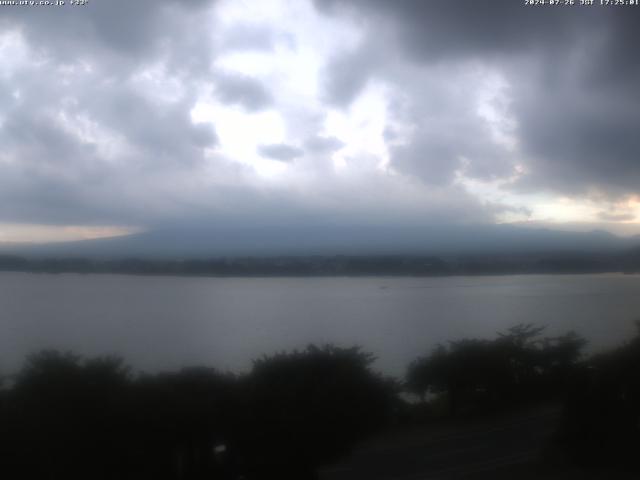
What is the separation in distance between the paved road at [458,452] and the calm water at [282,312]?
998 mm

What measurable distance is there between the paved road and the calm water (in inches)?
39.3

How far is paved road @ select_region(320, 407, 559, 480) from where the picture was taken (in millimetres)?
5504

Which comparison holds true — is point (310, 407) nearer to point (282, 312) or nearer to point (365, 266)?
point (282, 312)

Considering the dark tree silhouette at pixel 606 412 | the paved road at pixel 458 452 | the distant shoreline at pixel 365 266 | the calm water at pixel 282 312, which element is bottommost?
the paved road at pixel 458 452

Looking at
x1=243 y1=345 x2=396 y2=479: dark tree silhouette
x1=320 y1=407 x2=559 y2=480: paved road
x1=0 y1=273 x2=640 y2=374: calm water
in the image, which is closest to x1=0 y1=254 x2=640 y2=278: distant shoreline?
x1=0 y1=273 x2=640 y2=374: calm water

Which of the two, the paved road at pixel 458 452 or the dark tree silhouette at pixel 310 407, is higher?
the dark tree silhouette at pixel 310 407

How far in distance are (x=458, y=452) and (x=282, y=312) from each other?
8.70ft

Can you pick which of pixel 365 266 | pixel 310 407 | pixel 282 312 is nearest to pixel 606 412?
pixel 310 407

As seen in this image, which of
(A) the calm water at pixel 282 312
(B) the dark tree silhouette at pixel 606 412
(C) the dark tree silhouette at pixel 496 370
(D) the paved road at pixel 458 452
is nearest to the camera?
(D) the paved road at pixel 458 452

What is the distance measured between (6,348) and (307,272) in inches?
149

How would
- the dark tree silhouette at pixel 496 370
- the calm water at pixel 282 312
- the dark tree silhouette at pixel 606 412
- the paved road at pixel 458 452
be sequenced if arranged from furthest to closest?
the dark tree silhouette at pixel 496 370 → the calm water at pixel 282 312 → the dark tree silhouette at pixel 606 412 → the paved road at pixel 458 452

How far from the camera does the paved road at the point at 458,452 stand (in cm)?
550

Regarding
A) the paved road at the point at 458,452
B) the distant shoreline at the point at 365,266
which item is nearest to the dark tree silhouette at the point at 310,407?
the paved road at the point at 458,452

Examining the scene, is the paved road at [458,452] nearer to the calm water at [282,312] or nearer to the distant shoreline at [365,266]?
the calm water at [282,312]
